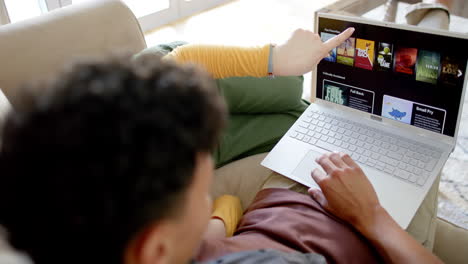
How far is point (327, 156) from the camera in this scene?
91 cm

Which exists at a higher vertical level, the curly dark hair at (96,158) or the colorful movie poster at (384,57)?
the curly dark hair at (96,158)

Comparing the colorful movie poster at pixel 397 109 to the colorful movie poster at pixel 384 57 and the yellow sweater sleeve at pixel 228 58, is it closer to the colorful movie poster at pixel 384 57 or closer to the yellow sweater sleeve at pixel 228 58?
the colorful movie poster at pixel 384 57

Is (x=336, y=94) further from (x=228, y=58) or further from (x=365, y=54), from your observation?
(x=228, y=58)

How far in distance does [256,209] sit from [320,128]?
304 millimetres

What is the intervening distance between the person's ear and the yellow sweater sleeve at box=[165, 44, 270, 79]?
60cm

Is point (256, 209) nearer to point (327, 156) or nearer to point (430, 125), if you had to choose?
point (327, 156)

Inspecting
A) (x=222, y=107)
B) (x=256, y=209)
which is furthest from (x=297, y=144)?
(x=222, y=107)

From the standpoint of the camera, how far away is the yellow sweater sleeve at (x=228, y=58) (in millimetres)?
975

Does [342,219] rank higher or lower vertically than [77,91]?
lower

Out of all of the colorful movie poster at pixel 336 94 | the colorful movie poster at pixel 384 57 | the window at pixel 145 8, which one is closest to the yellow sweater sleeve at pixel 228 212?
the colorful movie poster at pixel 336 94

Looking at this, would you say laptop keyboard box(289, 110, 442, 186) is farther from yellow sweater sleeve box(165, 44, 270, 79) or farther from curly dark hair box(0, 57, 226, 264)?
curly dark hair box(0, 57, 226, 264)

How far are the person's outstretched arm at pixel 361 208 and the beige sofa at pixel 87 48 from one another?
19cm

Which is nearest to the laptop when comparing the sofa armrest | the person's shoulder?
the person's shoulder

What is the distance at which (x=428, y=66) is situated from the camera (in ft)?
3.01
